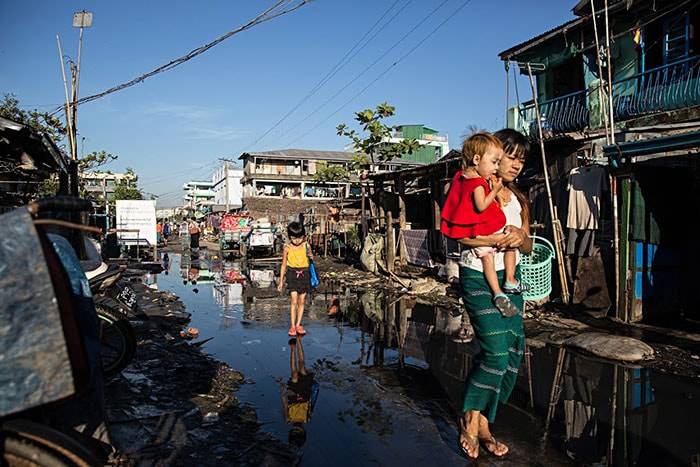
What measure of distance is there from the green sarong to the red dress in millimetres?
284

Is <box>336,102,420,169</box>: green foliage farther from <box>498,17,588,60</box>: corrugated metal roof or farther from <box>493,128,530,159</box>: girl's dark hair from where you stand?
<box>493,128,530,159</box>: girl's dark hair

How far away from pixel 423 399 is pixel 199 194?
9254 cm

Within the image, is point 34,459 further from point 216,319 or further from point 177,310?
point 177,310

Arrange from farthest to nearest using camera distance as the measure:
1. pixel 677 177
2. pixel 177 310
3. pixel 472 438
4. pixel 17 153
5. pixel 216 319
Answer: pixel 177 310 < pixel 216 319 < pixel 677 177 < pixel 17 153 < pixel 472 438

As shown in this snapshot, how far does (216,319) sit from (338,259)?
12.7 meters

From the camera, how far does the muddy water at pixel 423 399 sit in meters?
3.75

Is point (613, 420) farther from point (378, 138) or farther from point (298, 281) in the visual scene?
point (378, 138)

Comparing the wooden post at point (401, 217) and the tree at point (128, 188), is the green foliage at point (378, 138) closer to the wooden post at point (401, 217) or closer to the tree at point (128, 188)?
the wooden post at point (401, 217)

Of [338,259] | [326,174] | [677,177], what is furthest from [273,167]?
[677,177]

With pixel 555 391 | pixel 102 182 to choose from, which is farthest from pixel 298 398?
pixel 102 182

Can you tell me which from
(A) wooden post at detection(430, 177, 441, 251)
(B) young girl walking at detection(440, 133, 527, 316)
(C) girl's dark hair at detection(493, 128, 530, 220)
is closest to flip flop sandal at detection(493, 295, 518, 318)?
(B) young girl walking at detection(440, 133, 527, 316)

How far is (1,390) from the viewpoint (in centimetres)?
185

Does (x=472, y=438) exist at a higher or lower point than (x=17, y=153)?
lower

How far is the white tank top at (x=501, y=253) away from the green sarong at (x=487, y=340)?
0.13 feet
